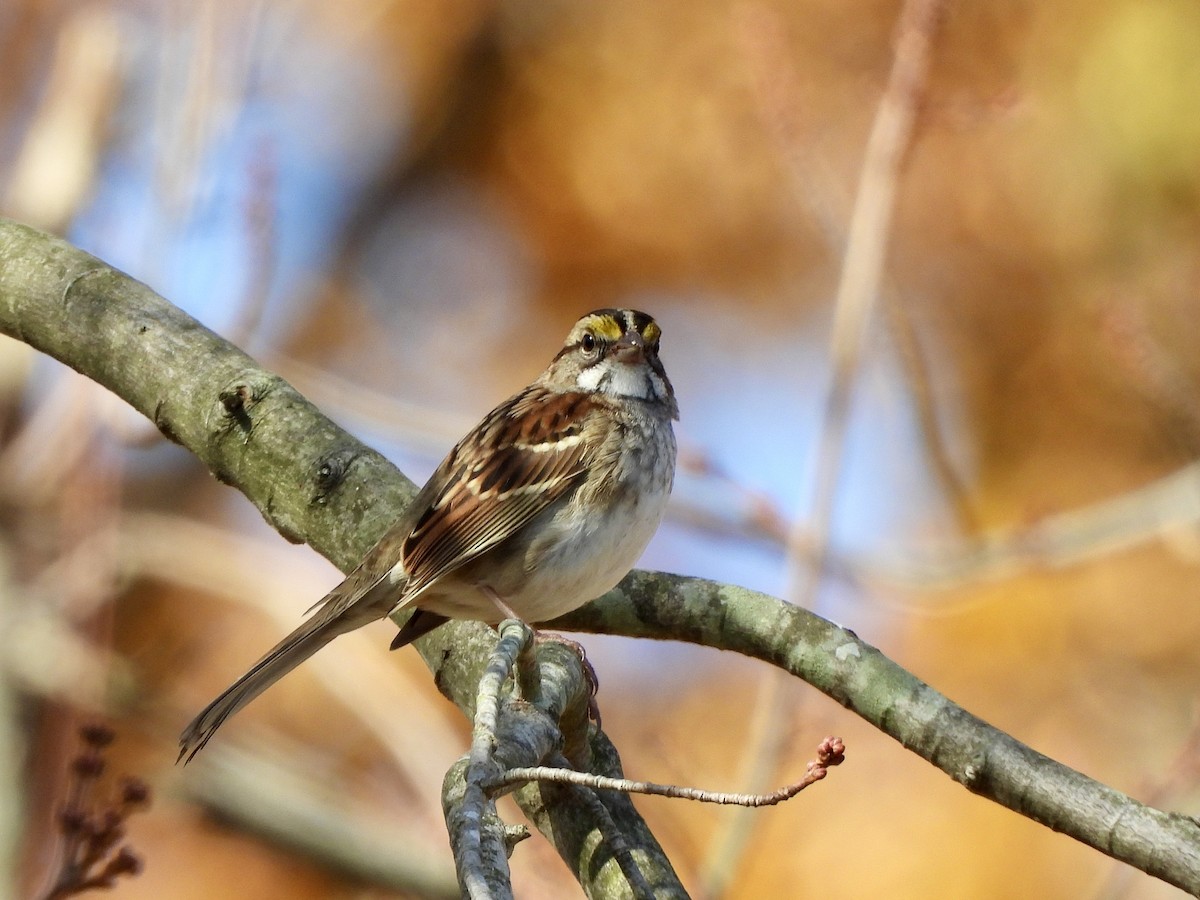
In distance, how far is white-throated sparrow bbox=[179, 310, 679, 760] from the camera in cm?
318

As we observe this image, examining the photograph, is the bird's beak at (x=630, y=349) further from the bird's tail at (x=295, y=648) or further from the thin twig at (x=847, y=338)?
the bird's tail at (x=295, y=648)

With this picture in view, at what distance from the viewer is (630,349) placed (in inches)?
158

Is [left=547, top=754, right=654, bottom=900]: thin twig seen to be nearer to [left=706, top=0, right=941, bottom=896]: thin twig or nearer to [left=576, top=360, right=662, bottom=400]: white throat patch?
[left=706, top=0, right=941, bottom=896]: thin twig

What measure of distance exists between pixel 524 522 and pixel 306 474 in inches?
25.7

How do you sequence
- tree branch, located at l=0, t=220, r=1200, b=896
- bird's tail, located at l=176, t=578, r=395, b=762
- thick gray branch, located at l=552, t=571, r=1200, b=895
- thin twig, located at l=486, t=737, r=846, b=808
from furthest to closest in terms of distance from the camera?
bird's tail, located at l=176, t=578, r=395, b=762
tree branch, located at l=0, t=220, r=1200, b=896
thick gray branch, located at l=552, t=571, r=1200, b=895
thin twig, located at l=486, t=737, r=846, b=808

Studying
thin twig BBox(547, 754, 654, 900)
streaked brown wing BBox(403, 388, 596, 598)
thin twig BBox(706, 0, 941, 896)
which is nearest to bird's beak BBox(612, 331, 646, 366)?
streaked brown wing BBox(403, 388, 596, 598)

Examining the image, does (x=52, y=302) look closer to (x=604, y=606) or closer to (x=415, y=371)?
(x=604, y=606)

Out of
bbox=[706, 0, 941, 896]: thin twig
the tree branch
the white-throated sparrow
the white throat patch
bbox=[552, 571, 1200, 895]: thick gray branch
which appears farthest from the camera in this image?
the white throat patch

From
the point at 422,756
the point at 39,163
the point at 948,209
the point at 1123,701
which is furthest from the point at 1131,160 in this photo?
the point at 39,163

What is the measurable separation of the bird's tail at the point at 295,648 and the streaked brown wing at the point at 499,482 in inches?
5.1

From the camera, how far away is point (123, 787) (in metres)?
2.97

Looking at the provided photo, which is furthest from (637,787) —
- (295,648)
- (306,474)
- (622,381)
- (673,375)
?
(673,375)

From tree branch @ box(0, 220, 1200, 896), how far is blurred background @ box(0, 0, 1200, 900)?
32.0 inches

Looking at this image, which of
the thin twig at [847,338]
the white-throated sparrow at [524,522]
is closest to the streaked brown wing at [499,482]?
the white-throated sparrow at [524,522]
